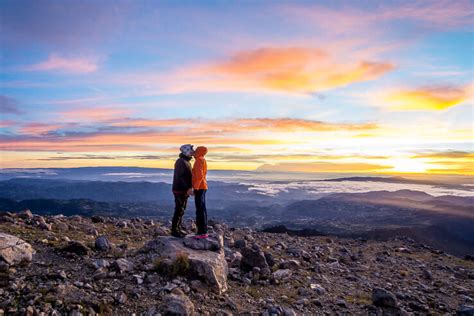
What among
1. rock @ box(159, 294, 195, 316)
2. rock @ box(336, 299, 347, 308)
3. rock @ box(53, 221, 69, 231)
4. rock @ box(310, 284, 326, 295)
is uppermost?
rock @ box(53, 221, 69, 231)

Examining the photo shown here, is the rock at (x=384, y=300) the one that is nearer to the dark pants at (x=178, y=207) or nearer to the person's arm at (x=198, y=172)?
the person's arm at (x=198, y=172)

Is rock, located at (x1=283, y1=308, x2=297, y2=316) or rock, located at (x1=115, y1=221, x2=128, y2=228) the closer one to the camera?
rock, located at (x1=283, y1=308, x2=297, y2=316)

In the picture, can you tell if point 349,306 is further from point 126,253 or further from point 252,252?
point 126,253

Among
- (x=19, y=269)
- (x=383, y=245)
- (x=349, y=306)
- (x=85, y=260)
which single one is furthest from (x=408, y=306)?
(x=383, y=245)

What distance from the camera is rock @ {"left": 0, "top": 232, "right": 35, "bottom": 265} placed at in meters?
10.6

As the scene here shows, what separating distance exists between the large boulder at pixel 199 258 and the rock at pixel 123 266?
1.13 m

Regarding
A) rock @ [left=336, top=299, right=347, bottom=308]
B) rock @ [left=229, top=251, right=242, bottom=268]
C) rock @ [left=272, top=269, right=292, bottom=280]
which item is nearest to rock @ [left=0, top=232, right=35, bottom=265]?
rock @ [left=229, top=251, right=242, bottom=268]

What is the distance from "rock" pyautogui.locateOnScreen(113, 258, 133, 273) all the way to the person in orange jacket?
3.25 meters

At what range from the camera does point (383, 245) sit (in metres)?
29.1

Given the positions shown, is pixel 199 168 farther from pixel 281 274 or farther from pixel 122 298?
pixel 122 298

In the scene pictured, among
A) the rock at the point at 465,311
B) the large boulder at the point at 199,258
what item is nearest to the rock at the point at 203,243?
the large boulder at the point at 199,258

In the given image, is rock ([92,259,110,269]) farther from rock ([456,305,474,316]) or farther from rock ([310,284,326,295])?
rock ([456,305,474,316])

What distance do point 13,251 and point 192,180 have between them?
6.70m

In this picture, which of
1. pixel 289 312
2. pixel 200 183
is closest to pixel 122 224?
pixel 200 183
